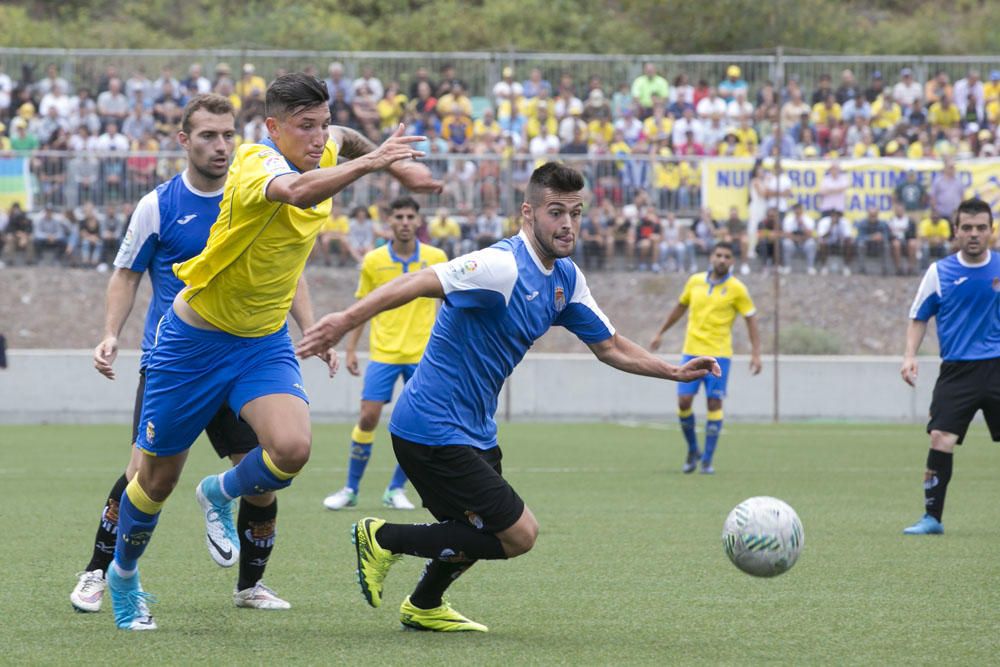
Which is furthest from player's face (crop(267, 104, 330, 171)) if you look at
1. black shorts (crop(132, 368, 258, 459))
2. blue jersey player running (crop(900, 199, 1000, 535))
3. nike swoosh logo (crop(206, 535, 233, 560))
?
blue jersey player running (crop(900, 199, 1000, 535))

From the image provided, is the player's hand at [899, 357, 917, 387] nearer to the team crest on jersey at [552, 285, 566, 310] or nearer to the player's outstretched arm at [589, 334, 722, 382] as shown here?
the player's outstretched arm at [589, 334, 722, 382]

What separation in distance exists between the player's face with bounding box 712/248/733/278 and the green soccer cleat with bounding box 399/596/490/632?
8749 millimetres

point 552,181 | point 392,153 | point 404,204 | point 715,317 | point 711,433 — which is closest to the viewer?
point 392,153

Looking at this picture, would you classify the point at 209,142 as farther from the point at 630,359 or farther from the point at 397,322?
the point at 397,322

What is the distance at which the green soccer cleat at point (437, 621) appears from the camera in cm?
591

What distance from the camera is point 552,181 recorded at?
561 centimetres

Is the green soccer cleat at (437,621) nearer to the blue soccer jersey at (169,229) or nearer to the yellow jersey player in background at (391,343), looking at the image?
the blue soccer jersey at (169,229)

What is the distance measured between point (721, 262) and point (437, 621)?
8.90m

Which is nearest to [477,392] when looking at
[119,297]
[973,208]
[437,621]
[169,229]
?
[437,621]

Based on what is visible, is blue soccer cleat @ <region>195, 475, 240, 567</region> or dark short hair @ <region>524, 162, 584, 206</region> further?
blue soccer cleat @ <region>195, 475, 240, 567</region>

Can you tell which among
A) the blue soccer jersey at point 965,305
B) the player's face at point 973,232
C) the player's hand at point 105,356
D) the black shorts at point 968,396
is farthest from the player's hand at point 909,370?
the player's hand at point 105,356

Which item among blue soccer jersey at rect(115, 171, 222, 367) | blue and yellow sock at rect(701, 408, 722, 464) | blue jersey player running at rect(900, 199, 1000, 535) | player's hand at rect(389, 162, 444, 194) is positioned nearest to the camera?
player's hand at rect(389, 162, 444, 194)

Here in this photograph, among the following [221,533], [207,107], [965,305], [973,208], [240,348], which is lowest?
[221,533]

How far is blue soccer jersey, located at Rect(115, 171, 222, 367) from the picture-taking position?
6.55m
